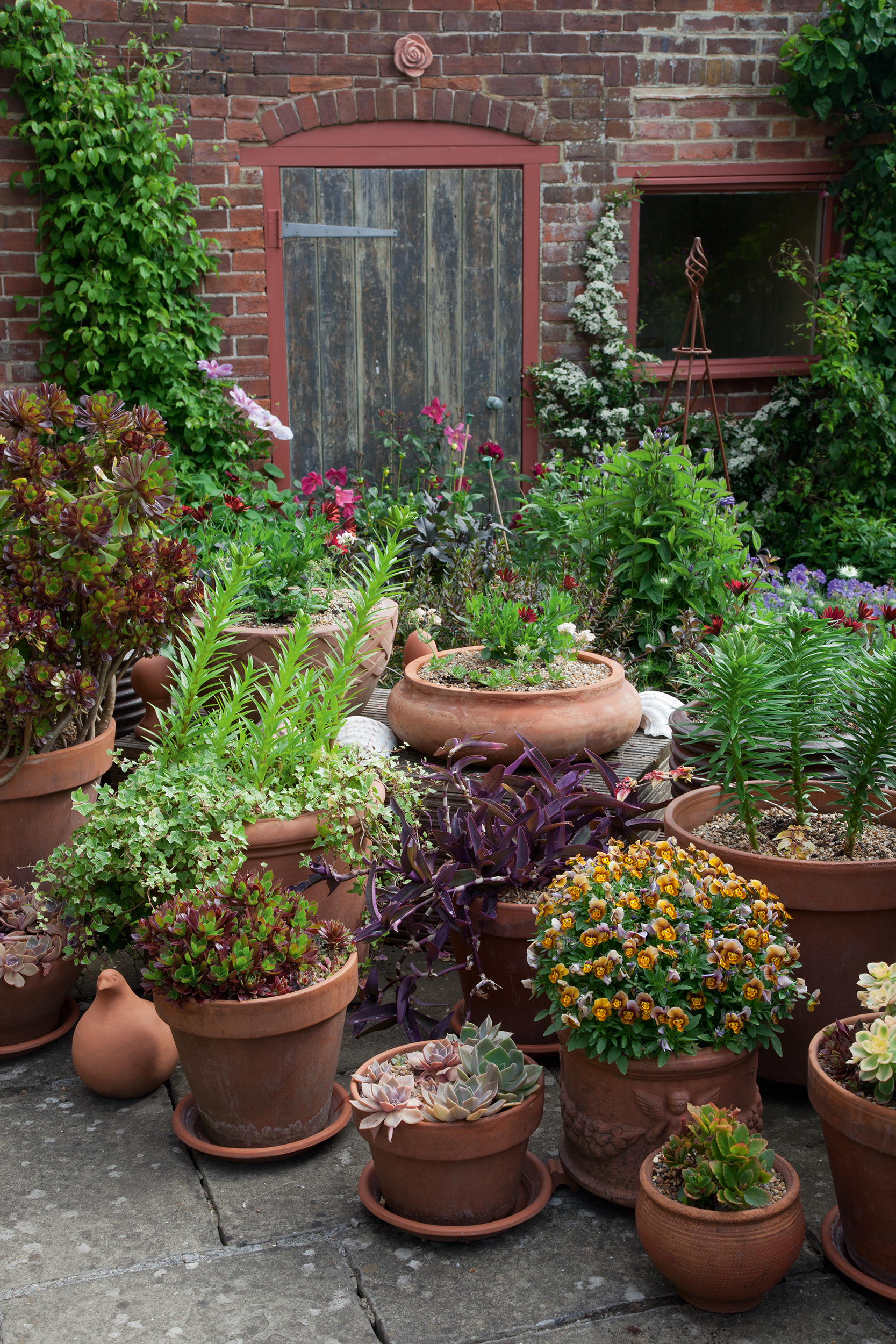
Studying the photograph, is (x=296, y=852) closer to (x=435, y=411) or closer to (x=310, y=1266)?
(x=310, y=1266)

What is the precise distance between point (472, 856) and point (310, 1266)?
0.85 m

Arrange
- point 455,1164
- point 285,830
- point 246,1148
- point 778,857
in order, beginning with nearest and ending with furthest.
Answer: point 455,1164
point 246,1148
point 778,857
point 285,830

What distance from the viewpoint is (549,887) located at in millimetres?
2467

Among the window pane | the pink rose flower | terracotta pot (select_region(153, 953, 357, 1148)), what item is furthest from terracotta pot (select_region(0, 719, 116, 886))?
the window pane

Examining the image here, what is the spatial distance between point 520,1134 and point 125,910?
1.05 metres

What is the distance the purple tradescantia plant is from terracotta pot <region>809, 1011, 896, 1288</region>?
754 millimetres

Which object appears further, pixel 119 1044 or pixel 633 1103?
pixel 119 1044

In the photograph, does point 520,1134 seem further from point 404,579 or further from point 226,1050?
point 404,579

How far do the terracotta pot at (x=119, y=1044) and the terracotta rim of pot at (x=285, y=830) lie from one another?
0.41 metres

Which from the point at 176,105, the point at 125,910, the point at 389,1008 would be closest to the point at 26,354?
the point at 176,105

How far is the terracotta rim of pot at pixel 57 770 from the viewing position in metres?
2.78

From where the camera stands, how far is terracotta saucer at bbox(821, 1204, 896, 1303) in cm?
185

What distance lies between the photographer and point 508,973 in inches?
98.1

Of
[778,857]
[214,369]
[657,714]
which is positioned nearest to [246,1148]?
[778,857]
